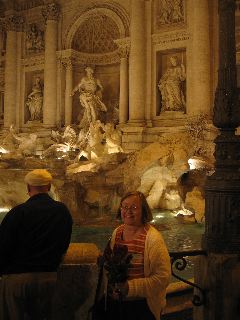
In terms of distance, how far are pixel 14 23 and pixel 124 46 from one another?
7.53 metres

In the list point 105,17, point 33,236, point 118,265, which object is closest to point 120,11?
point 105,17

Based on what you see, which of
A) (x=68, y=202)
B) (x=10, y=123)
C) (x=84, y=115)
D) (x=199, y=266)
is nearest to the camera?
(x=199, y=266)

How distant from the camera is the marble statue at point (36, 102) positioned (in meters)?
22.4

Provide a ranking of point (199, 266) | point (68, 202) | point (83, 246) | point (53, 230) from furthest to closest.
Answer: point (68, 202) → point (199, 266) → point (83, 246) → point (53, 230)

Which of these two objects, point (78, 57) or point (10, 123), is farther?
point (10, 123)

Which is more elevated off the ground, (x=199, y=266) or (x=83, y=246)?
(x=83, y=246)

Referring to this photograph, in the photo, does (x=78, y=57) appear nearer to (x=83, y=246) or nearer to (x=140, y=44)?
(x=140, y=44)

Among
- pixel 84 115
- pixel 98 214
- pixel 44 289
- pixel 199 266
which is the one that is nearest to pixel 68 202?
pixel 98 214

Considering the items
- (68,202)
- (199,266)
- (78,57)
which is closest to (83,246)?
(199,266)

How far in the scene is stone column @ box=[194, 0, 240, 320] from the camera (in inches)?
152

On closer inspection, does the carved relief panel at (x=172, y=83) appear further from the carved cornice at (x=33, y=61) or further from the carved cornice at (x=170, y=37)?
the carved cornice at (x=33, y=61)

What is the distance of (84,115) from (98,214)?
7.49 meters

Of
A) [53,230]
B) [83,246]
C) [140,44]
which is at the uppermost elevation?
[140,44]

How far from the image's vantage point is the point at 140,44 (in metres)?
18.1
